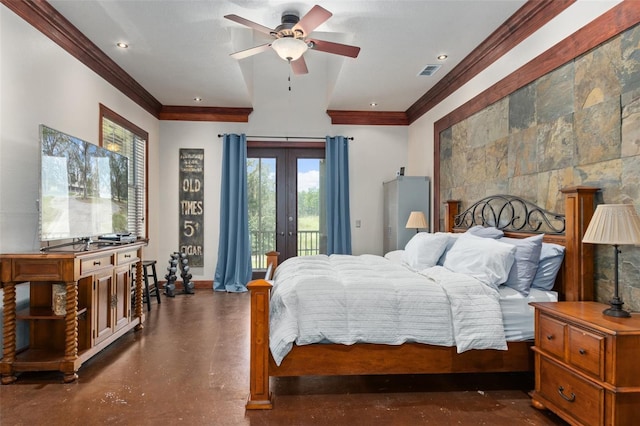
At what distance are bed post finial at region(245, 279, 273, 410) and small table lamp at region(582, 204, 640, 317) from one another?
6.09ft

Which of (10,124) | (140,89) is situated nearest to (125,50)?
(140,89)

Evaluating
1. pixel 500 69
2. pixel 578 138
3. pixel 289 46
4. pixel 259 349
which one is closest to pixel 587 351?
pixel 578 138

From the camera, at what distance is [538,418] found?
220 cm

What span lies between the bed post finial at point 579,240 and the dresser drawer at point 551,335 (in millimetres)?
462

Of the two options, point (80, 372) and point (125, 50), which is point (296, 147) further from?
point (80, 372)

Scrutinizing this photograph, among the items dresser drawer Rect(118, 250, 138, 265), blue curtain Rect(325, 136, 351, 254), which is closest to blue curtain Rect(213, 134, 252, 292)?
blue curtain Rect(325, 136, 351, 254)

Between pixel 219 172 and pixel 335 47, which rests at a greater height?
pixel 335 47

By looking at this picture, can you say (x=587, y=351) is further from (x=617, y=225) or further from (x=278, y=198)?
(x=278, y=198)

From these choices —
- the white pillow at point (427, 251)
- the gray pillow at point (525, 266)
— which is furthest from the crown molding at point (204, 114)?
the gray pillow at point (525, 266)

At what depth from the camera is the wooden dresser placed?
1766mm

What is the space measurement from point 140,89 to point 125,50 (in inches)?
46.3

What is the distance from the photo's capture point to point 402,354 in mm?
2436

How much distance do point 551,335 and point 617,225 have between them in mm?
711

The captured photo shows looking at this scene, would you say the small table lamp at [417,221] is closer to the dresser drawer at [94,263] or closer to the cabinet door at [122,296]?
the cabinet door at [122,296]
